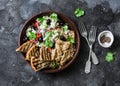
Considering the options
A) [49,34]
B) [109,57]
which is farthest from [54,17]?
[109,57]

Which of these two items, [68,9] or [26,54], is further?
[68,9]

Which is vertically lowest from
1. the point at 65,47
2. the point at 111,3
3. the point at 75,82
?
the point at 75,82

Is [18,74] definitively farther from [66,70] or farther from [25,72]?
[66,70]

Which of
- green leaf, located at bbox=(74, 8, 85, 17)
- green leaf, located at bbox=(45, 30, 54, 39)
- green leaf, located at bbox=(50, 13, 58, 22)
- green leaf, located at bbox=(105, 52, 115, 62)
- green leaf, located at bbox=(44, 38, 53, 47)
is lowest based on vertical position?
green leaf, located at bbox=(105, 52, 115, 62)

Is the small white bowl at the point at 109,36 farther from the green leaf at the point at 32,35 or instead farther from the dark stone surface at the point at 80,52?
the green leaf at the point at 32,35

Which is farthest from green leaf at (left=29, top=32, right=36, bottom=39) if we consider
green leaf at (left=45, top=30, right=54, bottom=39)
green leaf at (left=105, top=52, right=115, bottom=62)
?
green leaf at (left=105, top=52, right=115, bottom=62)

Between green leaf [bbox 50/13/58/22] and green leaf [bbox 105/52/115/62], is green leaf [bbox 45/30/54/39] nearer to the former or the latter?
green leaf [bbox 50/13/58/22]

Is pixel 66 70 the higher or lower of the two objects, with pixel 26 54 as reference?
lower

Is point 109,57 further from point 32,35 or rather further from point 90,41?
point 32,35

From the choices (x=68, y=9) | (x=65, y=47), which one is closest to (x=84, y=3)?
(x=68, y=9)
